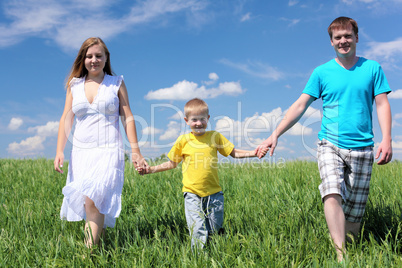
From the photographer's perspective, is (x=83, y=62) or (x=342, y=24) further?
(x=83, y=62)

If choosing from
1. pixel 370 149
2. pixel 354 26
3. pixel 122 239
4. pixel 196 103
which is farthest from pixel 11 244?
pixel 354 26

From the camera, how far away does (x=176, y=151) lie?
11.9 ft

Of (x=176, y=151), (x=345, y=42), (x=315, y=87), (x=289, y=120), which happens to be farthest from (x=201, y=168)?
(x=345, y=42)

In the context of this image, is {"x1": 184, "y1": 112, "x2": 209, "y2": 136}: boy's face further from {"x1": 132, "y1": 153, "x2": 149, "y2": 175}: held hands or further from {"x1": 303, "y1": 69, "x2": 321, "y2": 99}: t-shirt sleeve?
{"x1": 303, "y1": 69, "x2": 321, "y2": 99}: t-shirt sleeve

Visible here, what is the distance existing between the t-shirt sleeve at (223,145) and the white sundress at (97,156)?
0.94 m

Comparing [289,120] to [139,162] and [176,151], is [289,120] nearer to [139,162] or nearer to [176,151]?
[176,151]

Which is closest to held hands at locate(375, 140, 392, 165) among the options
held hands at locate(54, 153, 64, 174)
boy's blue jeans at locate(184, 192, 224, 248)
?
boy's blue jeans at locate(184, 192, 224, 248)

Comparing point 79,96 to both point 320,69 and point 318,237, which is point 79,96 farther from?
point 318,237

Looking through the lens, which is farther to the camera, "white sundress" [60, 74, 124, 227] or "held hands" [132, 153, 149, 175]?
"held hands" [132, 153, 149, 175]

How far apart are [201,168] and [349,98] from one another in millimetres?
1491

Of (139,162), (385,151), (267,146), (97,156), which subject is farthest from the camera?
(139,162)

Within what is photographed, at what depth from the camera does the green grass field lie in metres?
2.93

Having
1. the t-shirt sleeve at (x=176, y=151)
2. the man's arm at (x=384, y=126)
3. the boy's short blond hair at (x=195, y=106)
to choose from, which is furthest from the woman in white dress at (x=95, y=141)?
the man's arm at (x=384, y=126)

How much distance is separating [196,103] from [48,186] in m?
3.94
